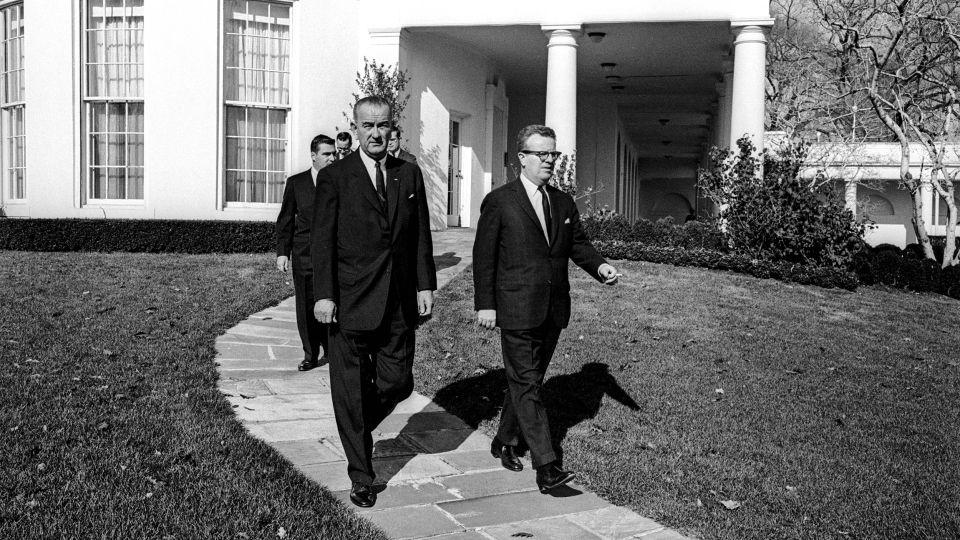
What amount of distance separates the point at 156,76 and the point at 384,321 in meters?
13.0

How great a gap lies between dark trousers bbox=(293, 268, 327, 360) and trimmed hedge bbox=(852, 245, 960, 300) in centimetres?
1020

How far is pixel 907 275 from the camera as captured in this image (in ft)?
47.3

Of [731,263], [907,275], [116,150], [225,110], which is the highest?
[225,110]

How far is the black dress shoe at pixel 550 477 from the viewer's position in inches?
175

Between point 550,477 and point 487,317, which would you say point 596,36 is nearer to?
point 487,317

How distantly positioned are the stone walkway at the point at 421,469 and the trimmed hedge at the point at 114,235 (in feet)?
23.7

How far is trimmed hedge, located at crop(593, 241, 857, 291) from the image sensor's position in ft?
42.1

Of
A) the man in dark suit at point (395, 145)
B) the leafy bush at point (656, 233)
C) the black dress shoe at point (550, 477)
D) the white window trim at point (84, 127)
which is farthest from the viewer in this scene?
the white window trim at point (84, 127)

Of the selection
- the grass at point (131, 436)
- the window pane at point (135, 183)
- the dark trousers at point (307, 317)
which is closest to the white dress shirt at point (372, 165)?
the grass at point (131, 436)

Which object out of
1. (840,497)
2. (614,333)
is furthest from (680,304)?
(840,497)

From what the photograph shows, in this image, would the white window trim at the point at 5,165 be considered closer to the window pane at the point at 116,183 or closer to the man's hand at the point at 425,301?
the window pane at the point at 116,183

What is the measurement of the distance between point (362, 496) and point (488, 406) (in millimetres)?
2264

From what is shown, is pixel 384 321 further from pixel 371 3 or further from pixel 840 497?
pixel 371 3

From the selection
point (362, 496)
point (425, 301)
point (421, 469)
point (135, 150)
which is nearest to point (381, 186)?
point (425, 301)
